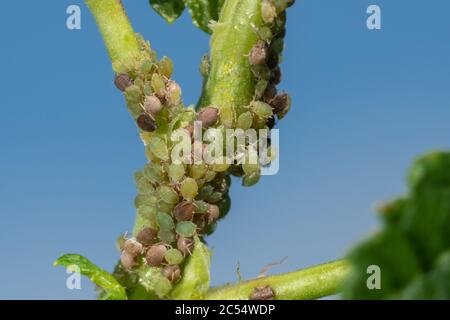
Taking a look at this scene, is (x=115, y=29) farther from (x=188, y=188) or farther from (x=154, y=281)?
(x=154, y=281)

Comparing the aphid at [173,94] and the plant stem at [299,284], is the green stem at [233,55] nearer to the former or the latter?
the aphid at [173,94]

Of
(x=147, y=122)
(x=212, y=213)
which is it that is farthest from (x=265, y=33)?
(x=212, y=213)

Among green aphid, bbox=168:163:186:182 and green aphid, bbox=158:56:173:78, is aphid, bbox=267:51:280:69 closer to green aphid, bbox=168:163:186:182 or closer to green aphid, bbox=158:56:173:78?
green aphid, bbox=158:56:173:78

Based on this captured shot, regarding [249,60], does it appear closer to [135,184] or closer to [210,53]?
[210,53]

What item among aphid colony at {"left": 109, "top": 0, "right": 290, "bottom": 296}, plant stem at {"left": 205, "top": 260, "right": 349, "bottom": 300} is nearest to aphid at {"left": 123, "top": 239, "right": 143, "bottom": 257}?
aphid colony at {"left": 109, "top": 0, "right": 290, "bottom": 296}

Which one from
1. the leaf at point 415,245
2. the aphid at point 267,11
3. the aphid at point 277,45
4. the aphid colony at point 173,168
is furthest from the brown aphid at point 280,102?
the leaf at point 415,245

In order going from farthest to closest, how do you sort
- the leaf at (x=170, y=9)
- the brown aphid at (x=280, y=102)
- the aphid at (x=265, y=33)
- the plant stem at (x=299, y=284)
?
the leaf at (x=170, y=9) < the brown aphid at (x=280, y=102) < the aphid at (x=265, y=33) < the plant stem at (x=299, y=284)
